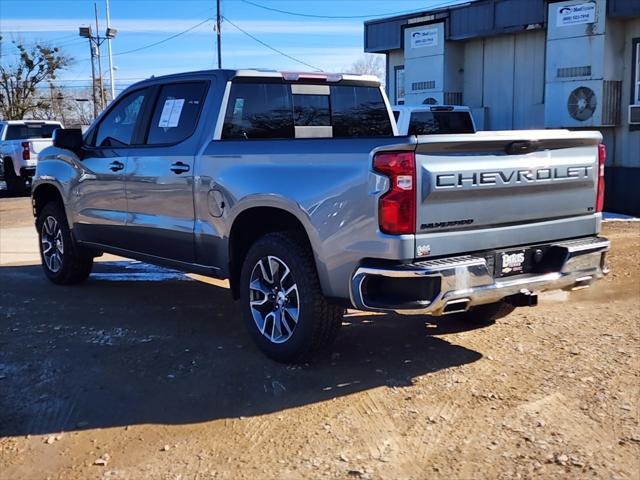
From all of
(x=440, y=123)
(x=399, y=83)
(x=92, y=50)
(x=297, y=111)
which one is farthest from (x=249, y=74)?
(x=92, y=50)

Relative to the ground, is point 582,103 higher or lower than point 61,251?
higher

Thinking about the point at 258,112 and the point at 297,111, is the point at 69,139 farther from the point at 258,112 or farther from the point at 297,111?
the point at 297,111

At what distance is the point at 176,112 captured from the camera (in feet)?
19.1

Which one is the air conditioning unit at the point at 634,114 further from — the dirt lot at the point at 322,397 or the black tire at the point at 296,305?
the black tire at the point at 296,305

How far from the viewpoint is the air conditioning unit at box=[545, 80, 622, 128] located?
14008 millimetres

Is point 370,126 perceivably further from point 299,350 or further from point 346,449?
point 346,449

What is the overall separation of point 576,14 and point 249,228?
11.4 m

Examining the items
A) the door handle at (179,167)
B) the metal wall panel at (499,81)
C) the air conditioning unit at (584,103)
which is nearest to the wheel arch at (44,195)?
the door handle at (179,167)

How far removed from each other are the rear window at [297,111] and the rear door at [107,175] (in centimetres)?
111

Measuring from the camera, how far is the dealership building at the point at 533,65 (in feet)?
45.9

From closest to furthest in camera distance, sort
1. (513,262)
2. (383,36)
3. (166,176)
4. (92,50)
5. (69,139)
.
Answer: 1. (513,262)
2. (166,176)
3. (69,139)
4. (383,36)
5. (92,50)

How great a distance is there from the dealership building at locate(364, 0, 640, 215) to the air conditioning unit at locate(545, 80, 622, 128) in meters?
0.02

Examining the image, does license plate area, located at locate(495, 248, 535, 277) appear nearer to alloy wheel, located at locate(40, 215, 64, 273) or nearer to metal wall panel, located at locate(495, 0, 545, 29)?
alloy wheel, located at locate(40, 215, 64, 273)

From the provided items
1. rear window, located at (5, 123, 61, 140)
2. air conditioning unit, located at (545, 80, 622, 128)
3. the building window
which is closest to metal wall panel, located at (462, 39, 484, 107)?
the building window
